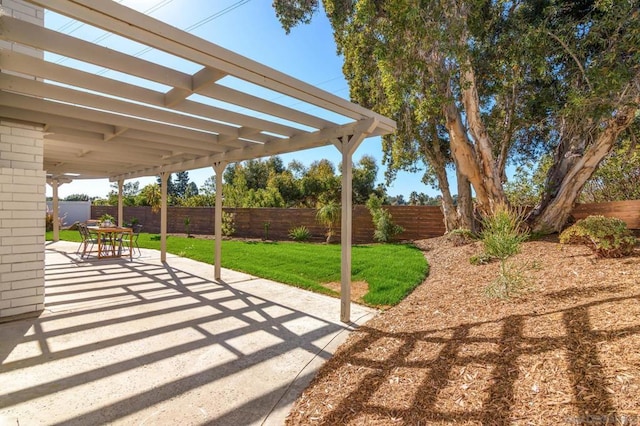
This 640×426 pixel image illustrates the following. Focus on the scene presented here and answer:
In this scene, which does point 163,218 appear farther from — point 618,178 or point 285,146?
point 618,178

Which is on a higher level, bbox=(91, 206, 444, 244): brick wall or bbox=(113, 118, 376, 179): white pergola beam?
bbox=(113, 118, 376, 179): white pergola beam

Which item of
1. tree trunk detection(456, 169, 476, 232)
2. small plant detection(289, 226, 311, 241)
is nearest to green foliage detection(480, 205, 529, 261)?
tree trunk detection(456, 169, 476, 232)

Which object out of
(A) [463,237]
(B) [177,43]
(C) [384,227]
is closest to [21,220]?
(B) [177,43]

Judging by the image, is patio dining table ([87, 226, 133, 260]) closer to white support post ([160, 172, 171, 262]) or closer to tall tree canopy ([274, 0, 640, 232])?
white support post ([160, 172, 171, 262])

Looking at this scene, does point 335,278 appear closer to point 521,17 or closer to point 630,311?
point 630,311

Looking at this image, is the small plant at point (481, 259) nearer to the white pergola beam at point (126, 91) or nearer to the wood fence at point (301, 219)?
the wood fence at point (301, 219)

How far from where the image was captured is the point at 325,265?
7379 millimetres

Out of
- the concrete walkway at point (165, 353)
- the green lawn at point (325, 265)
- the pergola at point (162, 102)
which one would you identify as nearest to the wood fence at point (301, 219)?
the green lawn at point (325, 265)

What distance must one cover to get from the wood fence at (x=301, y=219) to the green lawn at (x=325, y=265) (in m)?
1.89

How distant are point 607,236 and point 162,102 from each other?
618 centimetres

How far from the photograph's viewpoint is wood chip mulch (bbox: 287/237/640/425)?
74.2 inches

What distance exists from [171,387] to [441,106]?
7.28 meters

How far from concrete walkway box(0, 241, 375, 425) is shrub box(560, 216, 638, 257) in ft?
11.5

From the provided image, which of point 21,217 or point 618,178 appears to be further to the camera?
point 618,178
